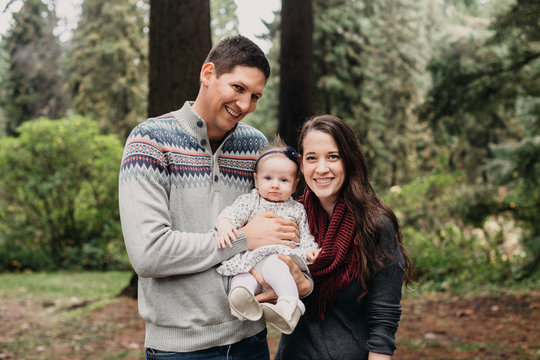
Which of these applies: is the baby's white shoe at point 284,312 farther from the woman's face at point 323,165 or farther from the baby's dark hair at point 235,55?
the baby's dark hair at point 235,55

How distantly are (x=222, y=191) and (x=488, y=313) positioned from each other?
6487 mm

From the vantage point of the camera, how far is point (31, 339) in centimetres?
651

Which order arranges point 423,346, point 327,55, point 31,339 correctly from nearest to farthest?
1. point 423,346
2. point 31,339
3. point 327,55

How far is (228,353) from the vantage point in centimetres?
229

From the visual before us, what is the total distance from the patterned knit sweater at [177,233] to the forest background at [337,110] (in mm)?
1279

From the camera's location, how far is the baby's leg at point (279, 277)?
7.45ft

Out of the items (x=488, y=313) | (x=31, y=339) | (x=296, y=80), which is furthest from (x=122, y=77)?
(x=488, y=313)

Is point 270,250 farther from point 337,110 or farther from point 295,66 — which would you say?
point 337,110

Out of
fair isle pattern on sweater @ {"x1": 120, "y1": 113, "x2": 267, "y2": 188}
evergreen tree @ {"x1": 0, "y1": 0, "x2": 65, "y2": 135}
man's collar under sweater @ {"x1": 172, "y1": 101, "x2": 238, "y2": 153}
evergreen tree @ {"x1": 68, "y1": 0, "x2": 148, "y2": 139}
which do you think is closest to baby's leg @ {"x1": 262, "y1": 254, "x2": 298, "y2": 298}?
fair isle pattern on sweater @ {"x1": 120, "y1": 113, "x2": 267, "y2": 188}

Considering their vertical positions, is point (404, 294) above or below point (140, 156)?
below

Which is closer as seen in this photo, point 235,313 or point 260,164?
point 235,313

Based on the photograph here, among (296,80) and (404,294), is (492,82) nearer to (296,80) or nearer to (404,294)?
(296,80)

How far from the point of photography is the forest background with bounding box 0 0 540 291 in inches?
298

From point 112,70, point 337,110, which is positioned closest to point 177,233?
point 337,110
